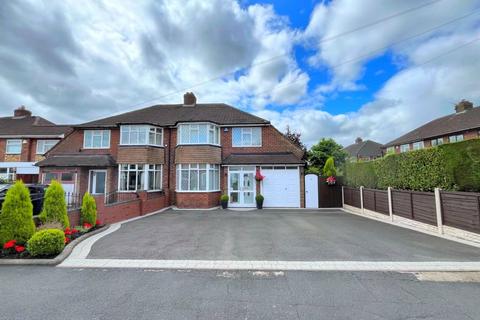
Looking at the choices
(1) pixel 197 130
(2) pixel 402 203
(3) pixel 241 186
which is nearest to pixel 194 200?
(3) pixel 241 186

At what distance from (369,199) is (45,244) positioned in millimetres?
13837

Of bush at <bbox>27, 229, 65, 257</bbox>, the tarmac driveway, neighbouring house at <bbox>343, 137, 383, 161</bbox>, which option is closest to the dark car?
the tarmac driveway

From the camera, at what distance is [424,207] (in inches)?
349

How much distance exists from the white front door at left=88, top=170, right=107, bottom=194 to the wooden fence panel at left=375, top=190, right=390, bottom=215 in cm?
1776

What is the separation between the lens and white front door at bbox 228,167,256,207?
16312 mm

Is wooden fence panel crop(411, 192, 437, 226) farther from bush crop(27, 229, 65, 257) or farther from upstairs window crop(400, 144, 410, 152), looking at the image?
upstairs window crop(400, 144, 410, 152)

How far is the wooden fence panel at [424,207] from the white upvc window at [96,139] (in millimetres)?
19114

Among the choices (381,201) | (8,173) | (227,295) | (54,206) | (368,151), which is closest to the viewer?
(227,295)

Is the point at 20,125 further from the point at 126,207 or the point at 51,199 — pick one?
the point at 51,199

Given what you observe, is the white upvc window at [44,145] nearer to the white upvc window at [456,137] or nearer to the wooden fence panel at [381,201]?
the wooden fence panel at [381,201]

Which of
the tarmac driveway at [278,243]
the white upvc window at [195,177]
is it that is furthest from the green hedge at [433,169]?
the white upvc window at [195,177]

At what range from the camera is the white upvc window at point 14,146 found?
23.6 metres

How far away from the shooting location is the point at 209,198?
1575 centimetres

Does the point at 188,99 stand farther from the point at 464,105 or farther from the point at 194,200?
the point at 464,105
